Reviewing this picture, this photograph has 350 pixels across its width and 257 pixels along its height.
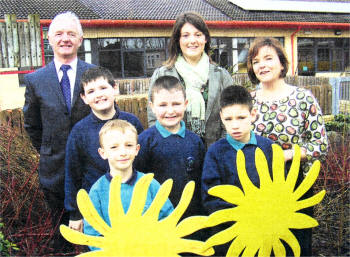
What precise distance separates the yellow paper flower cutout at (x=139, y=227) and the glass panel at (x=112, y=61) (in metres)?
0.69

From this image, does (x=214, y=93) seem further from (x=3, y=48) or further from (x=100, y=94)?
(x=3, y=48)

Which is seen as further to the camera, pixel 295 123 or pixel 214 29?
pixel 214 29

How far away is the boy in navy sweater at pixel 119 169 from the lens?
1887 millimetres

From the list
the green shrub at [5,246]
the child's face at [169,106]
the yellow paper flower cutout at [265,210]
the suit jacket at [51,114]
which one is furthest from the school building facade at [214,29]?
the green shrub at [5,246]

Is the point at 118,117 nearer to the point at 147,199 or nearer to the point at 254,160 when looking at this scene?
the point at 147,199

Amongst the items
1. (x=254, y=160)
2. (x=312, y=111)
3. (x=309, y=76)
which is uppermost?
(x=309, y=76)

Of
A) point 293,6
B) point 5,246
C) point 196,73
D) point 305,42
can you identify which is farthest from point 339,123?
point 5,246

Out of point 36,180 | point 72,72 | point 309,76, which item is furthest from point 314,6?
point 36,180

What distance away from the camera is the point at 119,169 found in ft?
6.33

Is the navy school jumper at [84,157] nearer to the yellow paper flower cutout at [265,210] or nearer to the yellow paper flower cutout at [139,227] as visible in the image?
the yellow paper flower cutout at [139,227]

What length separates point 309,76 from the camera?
273cm

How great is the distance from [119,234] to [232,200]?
603 millimetres

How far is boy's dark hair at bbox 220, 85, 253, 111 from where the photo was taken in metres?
2.05

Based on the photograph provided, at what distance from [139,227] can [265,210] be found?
71 centimetres
